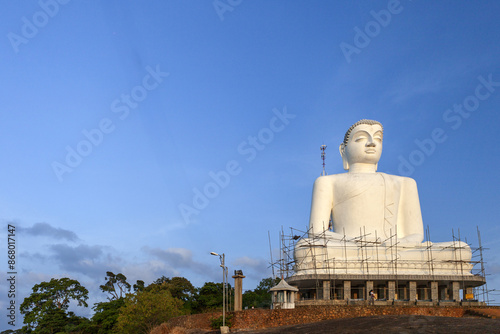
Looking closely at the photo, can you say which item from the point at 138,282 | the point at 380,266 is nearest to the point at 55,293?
the point at 138,282

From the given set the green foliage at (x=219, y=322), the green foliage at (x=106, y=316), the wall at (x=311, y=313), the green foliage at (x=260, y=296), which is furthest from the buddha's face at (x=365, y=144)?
the green foliage at (x=106, y=316)

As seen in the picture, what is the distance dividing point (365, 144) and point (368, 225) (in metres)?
4.58

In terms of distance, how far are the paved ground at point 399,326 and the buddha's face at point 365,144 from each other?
45.2ft

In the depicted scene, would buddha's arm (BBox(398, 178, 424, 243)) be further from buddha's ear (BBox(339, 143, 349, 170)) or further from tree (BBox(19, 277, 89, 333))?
tree (BBox(19, 277, 89, 333))

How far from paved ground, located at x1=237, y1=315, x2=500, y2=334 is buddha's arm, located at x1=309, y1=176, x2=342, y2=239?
10647 millimetres

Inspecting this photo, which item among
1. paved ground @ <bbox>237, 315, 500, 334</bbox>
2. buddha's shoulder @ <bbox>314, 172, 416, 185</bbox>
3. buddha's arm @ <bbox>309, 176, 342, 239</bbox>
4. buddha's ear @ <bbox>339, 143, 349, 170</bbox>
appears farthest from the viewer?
buddha's ear @ <bbox>339, 143, 349, 170</bbox>

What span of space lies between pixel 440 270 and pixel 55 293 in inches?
1082

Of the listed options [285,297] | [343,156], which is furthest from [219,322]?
[343,156]

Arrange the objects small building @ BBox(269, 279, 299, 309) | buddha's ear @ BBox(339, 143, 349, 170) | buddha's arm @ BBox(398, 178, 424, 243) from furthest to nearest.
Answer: buddha's ear @ BBox(339, 143, 349, 170) < buddha's arm @ BBox(398, 178, 424, 243) < small building @ BBox(269, 279, 299, 309)

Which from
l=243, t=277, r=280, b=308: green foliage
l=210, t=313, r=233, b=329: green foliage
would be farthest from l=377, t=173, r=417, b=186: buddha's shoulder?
l=210, t=313, r=233, b=329: green foliage

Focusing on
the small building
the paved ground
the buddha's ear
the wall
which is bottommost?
the paved ground

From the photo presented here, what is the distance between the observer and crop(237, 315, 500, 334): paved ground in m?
16.4

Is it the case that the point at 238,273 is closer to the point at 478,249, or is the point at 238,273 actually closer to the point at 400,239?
the point at 400,239

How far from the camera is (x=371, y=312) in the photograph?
875 inches
